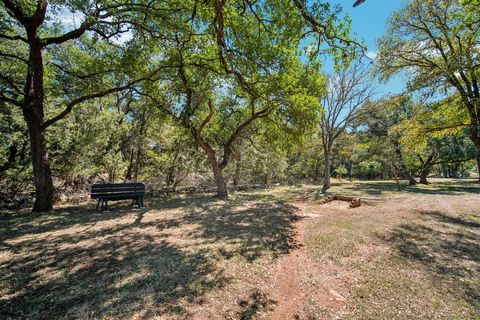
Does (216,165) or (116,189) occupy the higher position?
(216,165)

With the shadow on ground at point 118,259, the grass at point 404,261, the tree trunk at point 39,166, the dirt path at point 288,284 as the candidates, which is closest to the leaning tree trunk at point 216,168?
the shadow on ground at point 118,259

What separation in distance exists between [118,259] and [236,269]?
214 centimetres

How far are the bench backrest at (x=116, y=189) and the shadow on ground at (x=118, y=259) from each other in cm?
101

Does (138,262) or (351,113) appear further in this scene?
(351,113)

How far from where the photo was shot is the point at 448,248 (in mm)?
4680

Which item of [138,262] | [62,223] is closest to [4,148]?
[62,223]

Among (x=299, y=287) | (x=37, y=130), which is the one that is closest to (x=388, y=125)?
(x=299, y=287)

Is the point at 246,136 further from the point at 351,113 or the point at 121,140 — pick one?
the point at 351,113

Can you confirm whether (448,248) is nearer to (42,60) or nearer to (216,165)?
(216,165)

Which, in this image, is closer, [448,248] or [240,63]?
[448,248]

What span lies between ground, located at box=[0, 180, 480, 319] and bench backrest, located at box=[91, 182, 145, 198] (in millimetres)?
1334

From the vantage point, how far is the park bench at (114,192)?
7.76 meters

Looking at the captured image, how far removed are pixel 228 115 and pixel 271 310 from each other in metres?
11.7

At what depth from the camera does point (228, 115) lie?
13.4 metres
